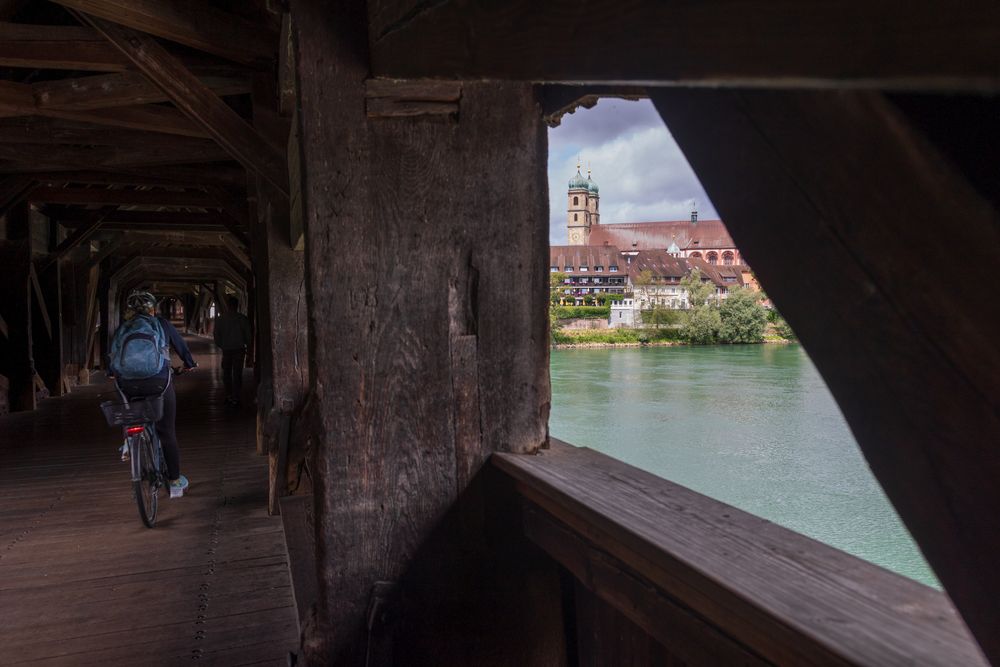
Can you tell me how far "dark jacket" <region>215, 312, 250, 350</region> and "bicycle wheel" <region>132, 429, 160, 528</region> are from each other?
415 centimetres

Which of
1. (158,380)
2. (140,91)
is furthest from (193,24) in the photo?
(158,380)

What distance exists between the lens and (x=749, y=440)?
2916 cm

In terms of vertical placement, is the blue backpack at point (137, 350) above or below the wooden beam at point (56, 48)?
below

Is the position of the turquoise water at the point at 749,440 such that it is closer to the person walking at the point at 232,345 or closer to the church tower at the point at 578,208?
the person walking at the point at 232,345

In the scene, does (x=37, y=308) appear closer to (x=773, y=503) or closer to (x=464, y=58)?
(x=464, y=58)

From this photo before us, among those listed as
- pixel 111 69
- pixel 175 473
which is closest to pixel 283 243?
pixel 111 69

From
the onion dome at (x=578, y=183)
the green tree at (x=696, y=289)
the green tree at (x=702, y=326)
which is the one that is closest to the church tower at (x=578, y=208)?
the onion dome at (x=578, y=183)

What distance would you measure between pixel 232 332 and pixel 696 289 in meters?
Answer: 45.2

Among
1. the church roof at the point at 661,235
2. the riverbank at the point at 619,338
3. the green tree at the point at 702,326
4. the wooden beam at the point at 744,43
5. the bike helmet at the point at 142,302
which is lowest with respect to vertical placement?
the riverbank at the point at 619,338

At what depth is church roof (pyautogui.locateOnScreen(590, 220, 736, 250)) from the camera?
2739 inches

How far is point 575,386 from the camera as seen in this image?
34750 mm

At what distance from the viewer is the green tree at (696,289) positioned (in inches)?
1954

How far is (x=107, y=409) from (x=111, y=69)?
→ 165cm

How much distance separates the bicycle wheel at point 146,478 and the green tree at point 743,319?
122ft
